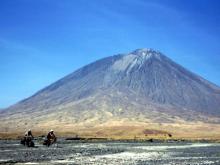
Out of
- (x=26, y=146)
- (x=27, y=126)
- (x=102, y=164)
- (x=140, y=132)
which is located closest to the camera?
(x=102, y=164)

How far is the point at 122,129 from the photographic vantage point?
143m

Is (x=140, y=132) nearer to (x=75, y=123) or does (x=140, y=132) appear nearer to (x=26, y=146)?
(x=75, y=123)

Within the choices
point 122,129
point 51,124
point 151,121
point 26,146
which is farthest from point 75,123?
point 26,146

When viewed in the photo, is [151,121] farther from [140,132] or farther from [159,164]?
[159,164]

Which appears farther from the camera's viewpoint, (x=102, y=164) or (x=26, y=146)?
(x=26, y=146)

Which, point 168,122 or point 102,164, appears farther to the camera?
point 168,122

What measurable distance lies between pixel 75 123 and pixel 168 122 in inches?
1636

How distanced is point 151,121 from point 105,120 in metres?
20.4

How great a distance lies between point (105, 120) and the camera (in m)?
197

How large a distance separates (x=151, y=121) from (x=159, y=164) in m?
164

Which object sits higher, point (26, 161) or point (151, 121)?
point (151, 121)

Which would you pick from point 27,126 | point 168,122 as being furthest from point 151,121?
point 27,126

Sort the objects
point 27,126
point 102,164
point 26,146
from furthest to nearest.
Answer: point 27,126
point 26,146
point 102,164

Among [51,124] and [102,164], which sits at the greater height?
[51,124]
